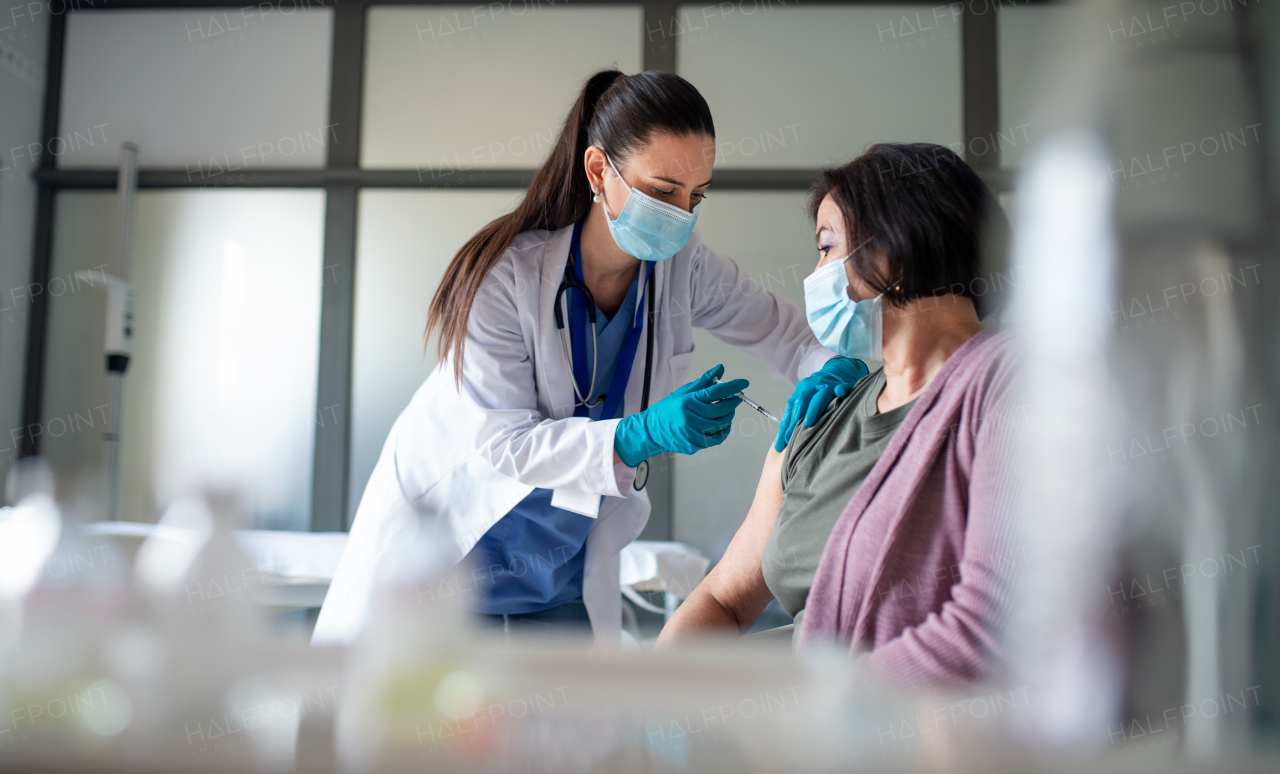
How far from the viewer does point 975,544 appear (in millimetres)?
816

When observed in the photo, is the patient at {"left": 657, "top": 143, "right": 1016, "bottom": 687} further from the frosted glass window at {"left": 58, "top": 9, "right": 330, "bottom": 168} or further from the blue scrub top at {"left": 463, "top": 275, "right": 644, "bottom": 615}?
the frosted glass window at {"left": 58, "top": 9, "right": 330, "bottom": 168}

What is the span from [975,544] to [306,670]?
650mm

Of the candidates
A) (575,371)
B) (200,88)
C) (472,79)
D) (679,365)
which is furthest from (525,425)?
(200,88)

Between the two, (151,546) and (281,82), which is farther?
(281,82)

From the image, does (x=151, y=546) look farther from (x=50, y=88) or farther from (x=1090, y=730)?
(x=50, y=88)

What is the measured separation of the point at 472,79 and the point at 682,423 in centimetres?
266

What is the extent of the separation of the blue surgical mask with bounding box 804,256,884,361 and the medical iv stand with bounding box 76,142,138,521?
9.29ft

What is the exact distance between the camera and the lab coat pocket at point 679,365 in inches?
60.0

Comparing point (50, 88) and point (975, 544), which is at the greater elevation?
point (50, 88)

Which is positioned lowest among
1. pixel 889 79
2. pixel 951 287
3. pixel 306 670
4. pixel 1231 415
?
pixel 306 670

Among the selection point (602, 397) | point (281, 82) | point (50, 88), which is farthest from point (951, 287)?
point (50, 88)

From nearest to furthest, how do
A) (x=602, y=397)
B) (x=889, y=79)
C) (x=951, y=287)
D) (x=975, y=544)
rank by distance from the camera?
(x=975, y=544) < (x=951, y=287) < (x=602, y=397) < (x=889, y=79)

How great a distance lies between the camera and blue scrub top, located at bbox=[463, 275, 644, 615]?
4.58ft

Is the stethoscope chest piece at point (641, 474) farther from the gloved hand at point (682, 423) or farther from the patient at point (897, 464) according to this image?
the patient at point (897, 464)
